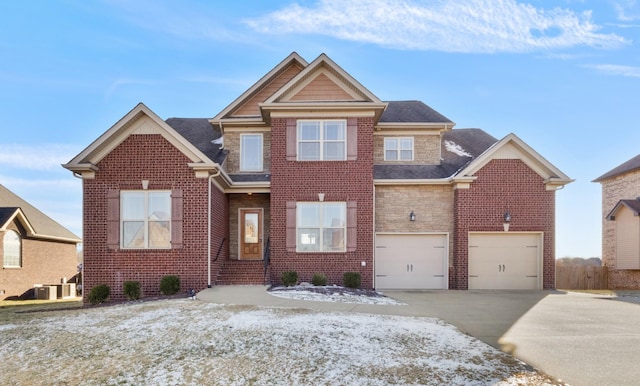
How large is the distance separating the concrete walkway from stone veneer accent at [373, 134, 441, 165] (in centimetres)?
545

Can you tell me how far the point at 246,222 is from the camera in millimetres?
16500

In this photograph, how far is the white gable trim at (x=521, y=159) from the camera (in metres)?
15.0

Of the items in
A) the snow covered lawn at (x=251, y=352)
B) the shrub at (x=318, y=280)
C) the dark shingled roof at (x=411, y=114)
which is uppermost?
the dark shingled roof at (x=411, y=114)

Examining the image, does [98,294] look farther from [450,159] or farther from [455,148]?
[455,148]

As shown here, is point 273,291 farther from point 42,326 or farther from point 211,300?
point 42,326

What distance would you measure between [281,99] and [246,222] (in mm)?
5161

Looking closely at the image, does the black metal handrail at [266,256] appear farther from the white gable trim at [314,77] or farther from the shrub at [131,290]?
the white gable trim at [314,77]

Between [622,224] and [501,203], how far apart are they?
401 inches

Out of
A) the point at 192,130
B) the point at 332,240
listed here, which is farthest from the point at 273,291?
the point at 192,130

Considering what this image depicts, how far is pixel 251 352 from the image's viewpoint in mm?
6297

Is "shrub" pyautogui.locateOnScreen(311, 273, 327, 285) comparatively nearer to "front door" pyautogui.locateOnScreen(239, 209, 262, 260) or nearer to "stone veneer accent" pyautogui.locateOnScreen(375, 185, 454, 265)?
"stone veneer accent" pyautogui.locateOnScreen(375, 185, 454, 265)

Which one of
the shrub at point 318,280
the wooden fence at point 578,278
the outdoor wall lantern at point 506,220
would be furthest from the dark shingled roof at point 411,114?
the wooden fence at point 578,278

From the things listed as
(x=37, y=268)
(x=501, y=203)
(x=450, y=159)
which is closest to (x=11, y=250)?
(x=37, y=268)

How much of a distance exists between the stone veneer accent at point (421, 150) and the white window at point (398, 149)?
14 cm
